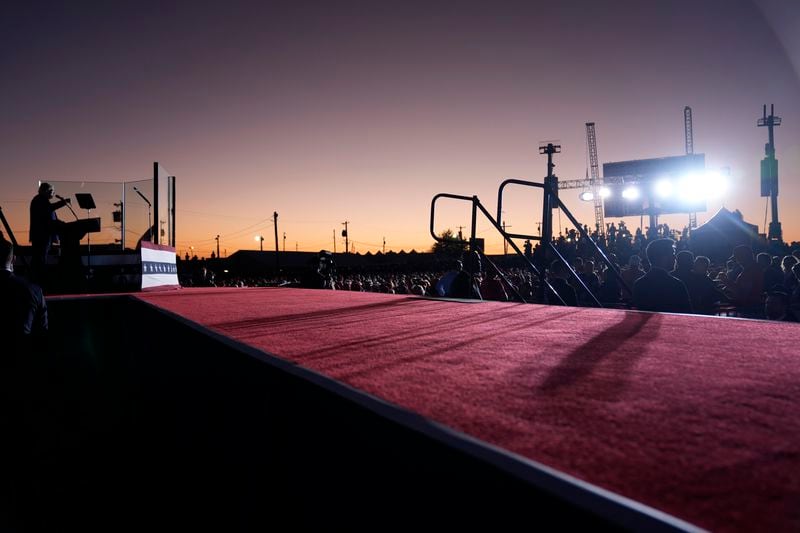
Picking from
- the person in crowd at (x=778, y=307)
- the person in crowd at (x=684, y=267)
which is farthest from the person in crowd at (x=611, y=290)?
the person in crowd at (x=778, y=307)

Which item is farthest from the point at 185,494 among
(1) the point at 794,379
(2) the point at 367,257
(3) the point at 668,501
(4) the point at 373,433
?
(2) the point at 367,257

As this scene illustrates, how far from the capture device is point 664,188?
34.7 metres

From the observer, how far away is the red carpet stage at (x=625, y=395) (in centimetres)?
80

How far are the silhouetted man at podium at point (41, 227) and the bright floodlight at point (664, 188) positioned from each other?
3714 cm

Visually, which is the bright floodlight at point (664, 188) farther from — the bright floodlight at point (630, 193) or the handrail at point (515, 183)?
the handrail at point (515, 183)

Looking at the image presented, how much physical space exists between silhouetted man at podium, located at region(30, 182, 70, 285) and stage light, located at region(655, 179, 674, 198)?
→ 3706 centimetres

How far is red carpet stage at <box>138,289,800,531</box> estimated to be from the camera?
0.80 meters

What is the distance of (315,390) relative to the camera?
134 centimetres

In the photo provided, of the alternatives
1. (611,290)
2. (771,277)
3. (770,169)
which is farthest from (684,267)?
(770,169)

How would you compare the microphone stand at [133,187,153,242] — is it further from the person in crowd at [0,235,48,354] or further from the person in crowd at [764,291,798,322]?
the person in crowd at [764,291,798,322]

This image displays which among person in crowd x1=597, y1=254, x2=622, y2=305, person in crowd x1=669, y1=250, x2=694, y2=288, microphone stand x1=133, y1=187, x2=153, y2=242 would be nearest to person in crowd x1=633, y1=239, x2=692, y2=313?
person in crowd x1=669, y1=250, x2=694, y2=288

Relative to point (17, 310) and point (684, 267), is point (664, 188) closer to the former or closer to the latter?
point (684, 267)

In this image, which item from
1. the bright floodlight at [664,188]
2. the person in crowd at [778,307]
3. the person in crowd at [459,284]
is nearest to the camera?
the person in crowd at [778,307]

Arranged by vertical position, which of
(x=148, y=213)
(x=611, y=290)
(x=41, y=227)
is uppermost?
(x=148, y=213)
